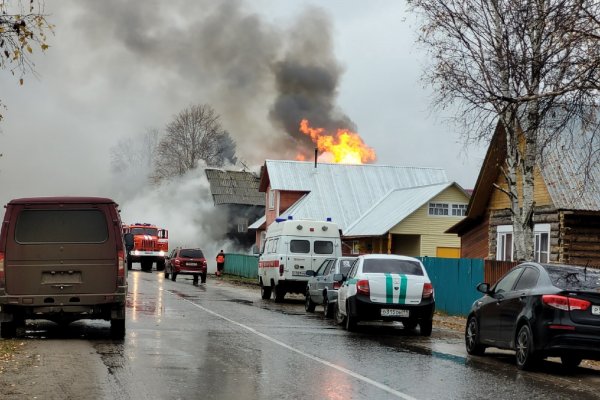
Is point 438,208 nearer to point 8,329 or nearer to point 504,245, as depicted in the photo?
point 504,245

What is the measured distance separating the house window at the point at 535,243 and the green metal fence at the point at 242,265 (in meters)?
21.2

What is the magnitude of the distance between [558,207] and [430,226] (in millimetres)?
21314

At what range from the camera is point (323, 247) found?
30.6m

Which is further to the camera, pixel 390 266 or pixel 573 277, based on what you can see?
pixel 390 266

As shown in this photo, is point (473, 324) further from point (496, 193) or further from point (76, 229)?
point (496, 193)

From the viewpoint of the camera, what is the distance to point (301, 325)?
20.3m

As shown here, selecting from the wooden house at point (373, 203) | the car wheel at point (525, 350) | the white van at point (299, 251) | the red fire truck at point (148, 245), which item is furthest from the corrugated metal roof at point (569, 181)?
the red fire truck at point (148, 245)

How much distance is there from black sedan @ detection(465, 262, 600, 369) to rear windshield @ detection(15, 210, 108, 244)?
683cm

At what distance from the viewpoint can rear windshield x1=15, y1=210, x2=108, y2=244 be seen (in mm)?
15805

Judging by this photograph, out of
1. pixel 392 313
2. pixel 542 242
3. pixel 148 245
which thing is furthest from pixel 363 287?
pixel 148 245

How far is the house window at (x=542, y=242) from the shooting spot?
29.9 meters

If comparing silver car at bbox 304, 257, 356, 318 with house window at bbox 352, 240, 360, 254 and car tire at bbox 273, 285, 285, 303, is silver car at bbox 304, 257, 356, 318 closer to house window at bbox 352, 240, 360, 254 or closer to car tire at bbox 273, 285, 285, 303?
car tire at bbox 273, 285, 285, 303

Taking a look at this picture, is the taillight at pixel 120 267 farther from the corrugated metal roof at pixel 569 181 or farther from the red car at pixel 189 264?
the red car at pixel 189 264


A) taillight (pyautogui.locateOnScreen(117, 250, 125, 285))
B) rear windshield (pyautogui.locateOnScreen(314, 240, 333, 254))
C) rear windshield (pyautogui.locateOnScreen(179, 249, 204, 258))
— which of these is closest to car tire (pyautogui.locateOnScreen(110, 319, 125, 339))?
taillight (pyautogui.locateOnScreen(117, 250, 125, 285))
